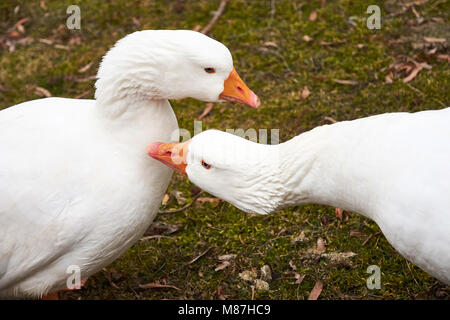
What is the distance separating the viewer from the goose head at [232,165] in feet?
11.2

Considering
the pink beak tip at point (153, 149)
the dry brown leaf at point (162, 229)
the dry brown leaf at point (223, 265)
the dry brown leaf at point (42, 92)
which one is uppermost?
the pink beak tip at point (153, 149)

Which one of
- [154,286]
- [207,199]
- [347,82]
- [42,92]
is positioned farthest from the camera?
[42,92]

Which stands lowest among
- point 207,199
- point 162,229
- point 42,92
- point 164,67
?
point 162,229

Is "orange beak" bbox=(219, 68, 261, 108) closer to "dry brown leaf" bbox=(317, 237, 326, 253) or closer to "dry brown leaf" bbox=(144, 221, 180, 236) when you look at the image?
"dry brown leaf" bbox=(317, 237, 326, 253)

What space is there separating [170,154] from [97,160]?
489 mm

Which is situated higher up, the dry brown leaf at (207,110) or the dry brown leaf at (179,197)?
the dry brown leaf at (207,110)

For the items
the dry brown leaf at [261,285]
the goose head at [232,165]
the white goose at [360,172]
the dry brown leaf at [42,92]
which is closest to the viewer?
the white goose at [360,172]

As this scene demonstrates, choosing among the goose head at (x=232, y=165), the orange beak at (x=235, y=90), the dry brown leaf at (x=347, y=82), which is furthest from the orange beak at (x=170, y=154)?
the dry brown leaf at (x=347, y=82)

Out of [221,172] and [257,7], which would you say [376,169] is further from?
[257,7]

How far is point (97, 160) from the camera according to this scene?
350cm

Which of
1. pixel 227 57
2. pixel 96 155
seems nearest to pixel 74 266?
pixel 96 155

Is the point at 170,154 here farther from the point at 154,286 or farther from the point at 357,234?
the point at 357,234

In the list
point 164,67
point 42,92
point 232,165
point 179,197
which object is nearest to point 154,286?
point 179,197

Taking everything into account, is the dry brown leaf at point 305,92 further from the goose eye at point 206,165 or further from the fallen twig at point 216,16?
the goose eye at point 206,165
